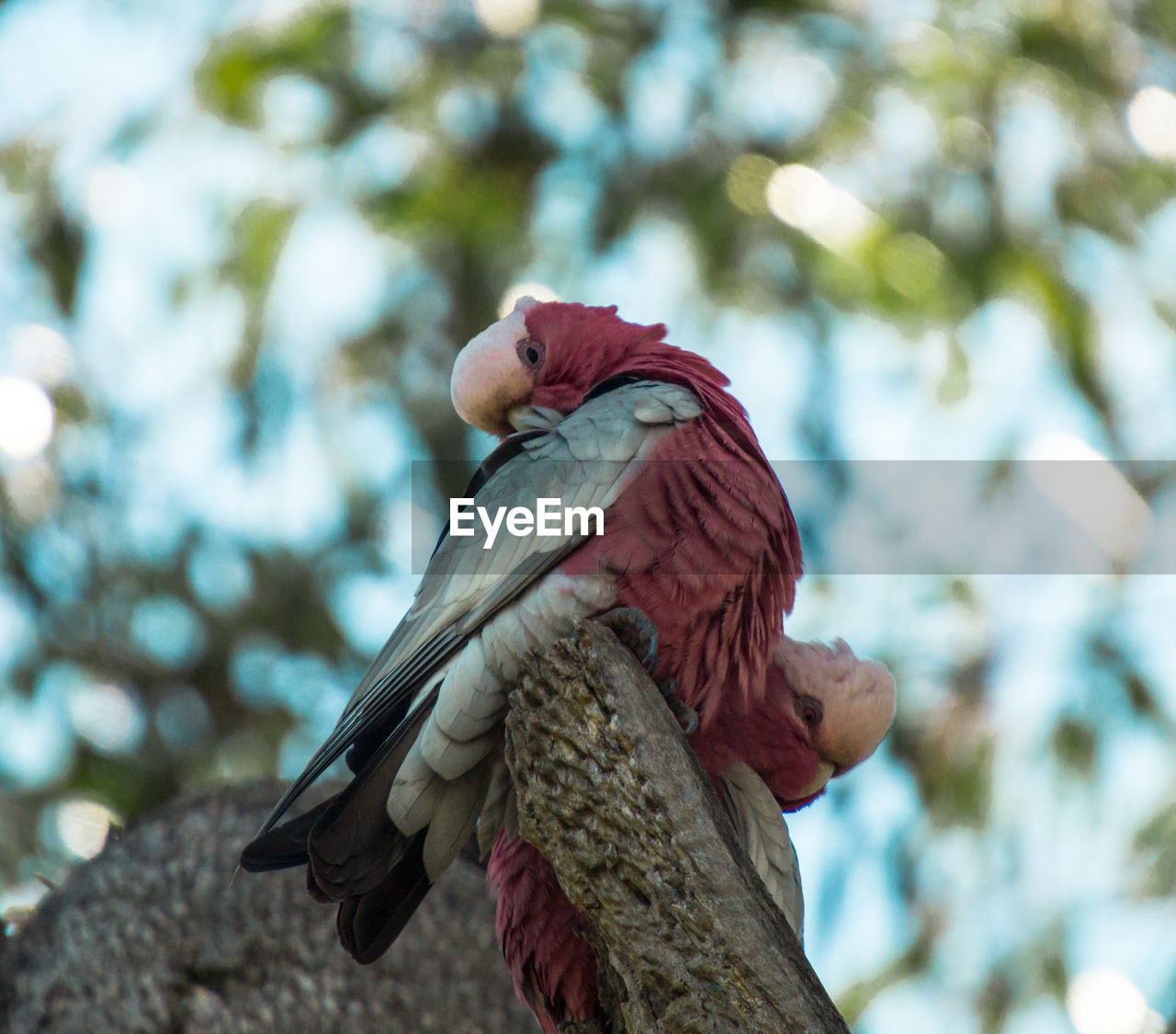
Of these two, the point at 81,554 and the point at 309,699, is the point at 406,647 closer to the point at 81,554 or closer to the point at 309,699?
the point at 309,699

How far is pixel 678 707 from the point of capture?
248cm

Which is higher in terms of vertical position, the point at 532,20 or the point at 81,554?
the point at 532,20

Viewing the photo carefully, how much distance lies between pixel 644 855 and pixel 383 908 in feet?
2.00

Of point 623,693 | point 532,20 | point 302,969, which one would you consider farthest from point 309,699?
point 623,693

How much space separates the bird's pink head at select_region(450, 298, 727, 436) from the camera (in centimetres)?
278

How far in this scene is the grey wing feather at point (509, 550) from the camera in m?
2.40

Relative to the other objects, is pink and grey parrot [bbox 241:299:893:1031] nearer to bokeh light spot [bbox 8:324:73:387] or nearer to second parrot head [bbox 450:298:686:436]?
second parrot head [bbox 450:298:686:436]

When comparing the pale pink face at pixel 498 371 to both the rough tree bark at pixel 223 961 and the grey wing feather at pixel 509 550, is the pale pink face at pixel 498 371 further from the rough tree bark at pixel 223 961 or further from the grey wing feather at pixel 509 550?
the rough tree bark at pixel 223 961

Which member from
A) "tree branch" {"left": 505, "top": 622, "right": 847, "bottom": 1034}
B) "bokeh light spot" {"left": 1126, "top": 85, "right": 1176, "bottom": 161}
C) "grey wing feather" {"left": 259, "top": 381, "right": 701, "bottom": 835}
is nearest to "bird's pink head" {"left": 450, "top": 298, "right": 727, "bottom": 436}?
"grey wing feather" {"left": 259, "top": 381, "right": 701, "bottom": 835}

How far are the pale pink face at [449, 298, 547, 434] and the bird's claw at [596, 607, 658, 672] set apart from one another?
0.65 m

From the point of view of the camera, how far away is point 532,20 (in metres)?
5.54

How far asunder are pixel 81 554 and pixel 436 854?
391 centimetres

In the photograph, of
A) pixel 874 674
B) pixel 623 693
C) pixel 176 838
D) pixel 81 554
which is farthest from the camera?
pixel 81 554

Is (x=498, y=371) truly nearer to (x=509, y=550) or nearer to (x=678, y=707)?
(x=509, y=550)
